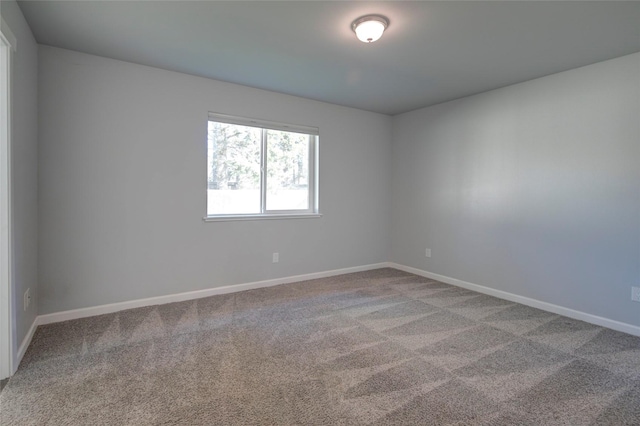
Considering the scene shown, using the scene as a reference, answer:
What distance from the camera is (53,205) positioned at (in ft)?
8.96

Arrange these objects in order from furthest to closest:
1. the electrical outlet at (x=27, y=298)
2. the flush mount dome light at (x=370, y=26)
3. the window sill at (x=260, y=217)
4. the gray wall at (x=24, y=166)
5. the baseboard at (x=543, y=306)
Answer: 1. the window sill at (x=260, y=217)
2. the baseboard at (x=543, y=306)
3. the electrical outlet at (x=27, y=298)
4. the flush mount dome light at (x=370, y=26)
5. the gray wall at (x=24, y=166)

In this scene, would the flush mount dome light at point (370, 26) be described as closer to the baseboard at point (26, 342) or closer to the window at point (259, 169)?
the window at point (259, 169)

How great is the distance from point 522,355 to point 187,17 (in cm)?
352

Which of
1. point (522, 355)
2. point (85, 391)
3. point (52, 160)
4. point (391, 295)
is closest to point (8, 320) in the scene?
point (85, 391)

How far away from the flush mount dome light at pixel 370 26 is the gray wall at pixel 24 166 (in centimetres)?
224

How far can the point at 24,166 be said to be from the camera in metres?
2.27

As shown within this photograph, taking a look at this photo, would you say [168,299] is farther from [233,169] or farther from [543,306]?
[543,306]

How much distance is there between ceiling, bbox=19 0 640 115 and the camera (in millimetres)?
2100

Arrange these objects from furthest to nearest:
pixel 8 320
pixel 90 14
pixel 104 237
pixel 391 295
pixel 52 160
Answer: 1. pixel 391 295
2. pixel 104 237
3. pixel 52 160
4. pixel 90 14
5. pixel 8 320

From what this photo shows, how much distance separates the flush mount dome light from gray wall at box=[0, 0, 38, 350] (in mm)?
2242

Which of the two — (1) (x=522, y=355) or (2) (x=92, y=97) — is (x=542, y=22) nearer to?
(1) (x=522, y=355)

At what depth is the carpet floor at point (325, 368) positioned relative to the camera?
5.43 feet

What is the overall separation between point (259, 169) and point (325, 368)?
255 centimetres

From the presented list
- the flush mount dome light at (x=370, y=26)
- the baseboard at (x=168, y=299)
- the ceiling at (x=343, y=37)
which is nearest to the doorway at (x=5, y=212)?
the ceiling at (x=343, y=37)
